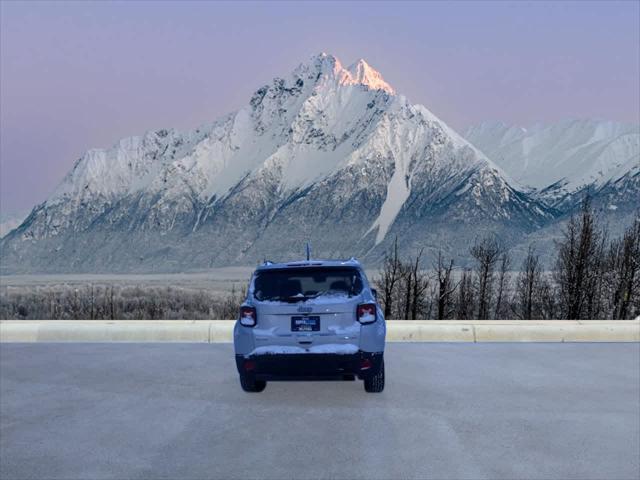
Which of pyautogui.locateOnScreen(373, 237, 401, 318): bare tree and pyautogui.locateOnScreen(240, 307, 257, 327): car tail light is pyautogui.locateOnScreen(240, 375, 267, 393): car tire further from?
pyautogui.locateOnScreen(373, 237, 401, 318): bare tree

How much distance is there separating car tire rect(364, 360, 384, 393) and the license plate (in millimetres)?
880

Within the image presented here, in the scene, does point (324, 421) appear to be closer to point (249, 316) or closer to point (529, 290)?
point (249, 316)

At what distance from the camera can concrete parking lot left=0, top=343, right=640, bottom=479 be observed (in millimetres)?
5387

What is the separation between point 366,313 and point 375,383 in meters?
0.88

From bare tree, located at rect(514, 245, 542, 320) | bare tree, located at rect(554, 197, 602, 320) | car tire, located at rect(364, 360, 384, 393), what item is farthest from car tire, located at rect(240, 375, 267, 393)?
bare tree, located at rect(514, 245, 542, 320)

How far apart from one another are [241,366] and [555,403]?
11.0 ft

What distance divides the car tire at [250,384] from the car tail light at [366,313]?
1412 millimetres

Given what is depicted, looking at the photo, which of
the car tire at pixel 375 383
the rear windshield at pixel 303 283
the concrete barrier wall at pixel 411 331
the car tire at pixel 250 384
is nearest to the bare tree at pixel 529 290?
the concrete barrier wall at pixel 411 331

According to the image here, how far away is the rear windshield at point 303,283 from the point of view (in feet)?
25.2

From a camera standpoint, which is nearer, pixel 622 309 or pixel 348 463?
pixel 348 463

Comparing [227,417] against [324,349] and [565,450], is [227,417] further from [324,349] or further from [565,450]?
[565,450]

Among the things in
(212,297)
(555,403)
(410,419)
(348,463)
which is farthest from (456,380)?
(212,297)

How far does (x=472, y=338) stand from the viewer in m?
12.9

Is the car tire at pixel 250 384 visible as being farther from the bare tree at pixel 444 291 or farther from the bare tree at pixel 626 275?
the bare tree at pixel 626 275
